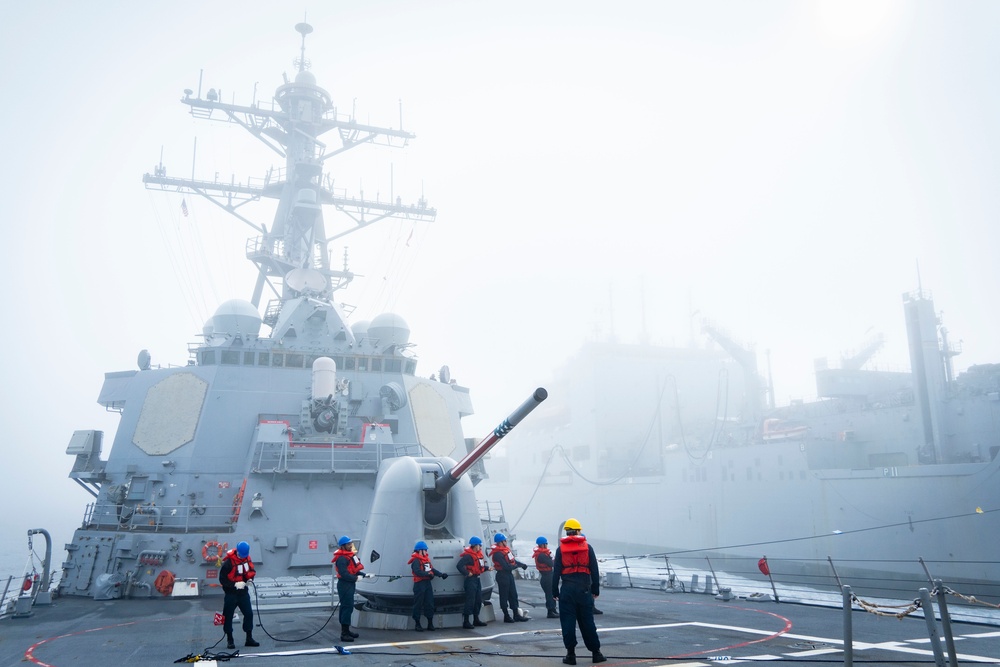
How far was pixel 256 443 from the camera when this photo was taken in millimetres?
12742

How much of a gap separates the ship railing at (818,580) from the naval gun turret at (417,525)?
224 cm

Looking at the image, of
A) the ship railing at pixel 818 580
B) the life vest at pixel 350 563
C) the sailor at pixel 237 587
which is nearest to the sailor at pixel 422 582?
the life vest at pixel 350 563

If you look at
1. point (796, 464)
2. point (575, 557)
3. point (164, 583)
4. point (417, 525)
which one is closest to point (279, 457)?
point (164, 583)

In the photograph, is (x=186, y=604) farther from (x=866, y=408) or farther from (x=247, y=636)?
(x=866, y=408)

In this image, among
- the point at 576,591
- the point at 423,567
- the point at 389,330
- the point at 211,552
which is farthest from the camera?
the point at 389,330

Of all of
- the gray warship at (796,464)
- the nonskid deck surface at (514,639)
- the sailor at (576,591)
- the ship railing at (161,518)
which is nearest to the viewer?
the sailor at (576,591)

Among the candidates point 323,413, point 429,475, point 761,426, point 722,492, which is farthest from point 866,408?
point 429,475

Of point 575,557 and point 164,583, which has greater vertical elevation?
point 575,557

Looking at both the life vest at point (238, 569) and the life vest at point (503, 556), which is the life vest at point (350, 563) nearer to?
the life vest at point (238, 569)

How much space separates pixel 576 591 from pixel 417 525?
2.82 meters

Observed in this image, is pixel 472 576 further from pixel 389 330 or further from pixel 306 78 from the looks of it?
pixel 306 78

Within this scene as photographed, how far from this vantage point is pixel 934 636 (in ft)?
14.1

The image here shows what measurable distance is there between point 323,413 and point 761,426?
26513mm

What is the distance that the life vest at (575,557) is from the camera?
5602 mm
